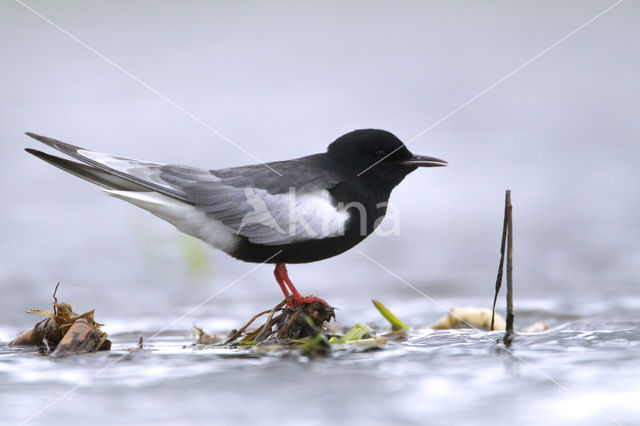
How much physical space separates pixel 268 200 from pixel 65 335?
1.69 metres

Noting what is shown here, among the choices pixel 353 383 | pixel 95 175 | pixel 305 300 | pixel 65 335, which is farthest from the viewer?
pixel 95 175

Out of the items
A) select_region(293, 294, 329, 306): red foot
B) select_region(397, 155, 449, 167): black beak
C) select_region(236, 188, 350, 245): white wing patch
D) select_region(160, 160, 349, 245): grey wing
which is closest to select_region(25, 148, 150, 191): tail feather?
select_region(160, 160, 349, 245): grey wing

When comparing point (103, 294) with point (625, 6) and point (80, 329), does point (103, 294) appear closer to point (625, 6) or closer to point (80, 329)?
point (80, 329)

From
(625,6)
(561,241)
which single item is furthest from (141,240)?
(625,6)

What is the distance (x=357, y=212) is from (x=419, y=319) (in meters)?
1.50

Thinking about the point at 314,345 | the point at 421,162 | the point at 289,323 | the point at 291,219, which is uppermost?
the point at 421,162

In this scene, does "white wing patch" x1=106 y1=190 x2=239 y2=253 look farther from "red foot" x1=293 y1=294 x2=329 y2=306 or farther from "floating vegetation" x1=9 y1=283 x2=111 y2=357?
"floating vegetation" x1=9 y1=283 x2=111 y2=357

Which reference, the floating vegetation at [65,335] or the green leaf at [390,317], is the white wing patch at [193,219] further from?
the green leaf at [390,317]

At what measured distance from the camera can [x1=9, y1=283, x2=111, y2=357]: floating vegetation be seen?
498 centimetres

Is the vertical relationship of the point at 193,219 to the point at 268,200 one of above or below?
below

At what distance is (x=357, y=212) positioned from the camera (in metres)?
5.95

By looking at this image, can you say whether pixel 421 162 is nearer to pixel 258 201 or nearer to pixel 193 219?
pixel 258 201

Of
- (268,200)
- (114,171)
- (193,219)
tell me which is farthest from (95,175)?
(268,200)

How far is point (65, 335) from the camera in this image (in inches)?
198
